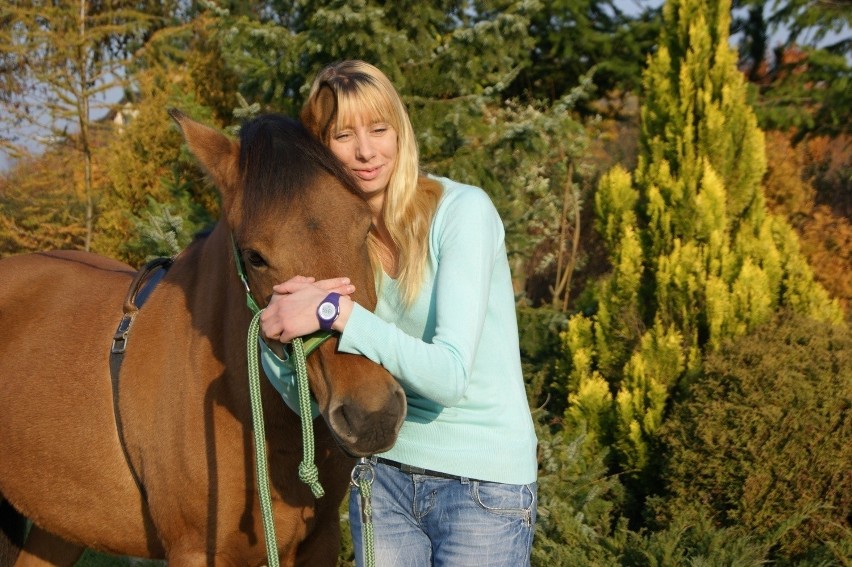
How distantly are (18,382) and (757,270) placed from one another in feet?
13.6

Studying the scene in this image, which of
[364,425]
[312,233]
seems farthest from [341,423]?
[312,233]

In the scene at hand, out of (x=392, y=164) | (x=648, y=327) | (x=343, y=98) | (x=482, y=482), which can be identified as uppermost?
(x=343, y=98)

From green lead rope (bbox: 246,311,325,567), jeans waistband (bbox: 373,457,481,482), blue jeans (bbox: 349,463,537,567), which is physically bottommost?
blue jeans (bbox: 349,463,537,567)

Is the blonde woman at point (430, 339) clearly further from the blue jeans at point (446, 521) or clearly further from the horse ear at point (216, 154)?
the horse ear at point (216, 154)

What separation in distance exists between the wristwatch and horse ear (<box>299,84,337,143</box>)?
2.08ft

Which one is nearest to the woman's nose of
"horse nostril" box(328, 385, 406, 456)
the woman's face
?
the woman's face

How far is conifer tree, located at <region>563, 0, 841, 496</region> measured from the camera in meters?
5.11

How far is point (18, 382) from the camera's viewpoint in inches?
120

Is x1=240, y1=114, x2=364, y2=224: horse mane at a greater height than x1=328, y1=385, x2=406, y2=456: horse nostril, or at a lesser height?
greater

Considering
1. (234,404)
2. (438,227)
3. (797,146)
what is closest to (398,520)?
(234,404)

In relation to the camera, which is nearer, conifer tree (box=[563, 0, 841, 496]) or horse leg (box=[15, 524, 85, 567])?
horse leg (box=[15, 524, 85, 567])

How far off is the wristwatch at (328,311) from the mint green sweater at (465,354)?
0.12m

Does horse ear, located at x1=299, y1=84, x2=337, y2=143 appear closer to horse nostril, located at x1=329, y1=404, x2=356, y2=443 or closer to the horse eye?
the horse eye

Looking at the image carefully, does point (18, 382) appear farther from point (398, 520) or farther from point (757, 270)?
point (757, 270)
